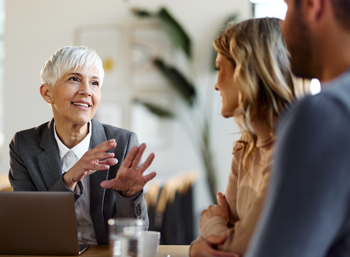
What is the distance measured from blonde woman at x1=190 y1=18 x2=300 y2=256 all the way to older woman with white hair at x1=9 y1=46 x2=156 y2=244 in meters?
0.51

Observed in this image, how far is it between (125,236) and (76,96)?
0.90 meters

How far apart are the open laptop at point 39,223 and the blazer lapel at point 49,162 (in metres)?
0.43

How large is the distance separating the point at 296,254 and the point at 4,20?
4489 millimetres

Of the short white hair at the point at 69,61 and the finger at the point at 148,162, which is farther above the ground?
the short white hair at the point at 69,61

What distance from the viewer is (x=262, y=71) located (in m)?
1.04

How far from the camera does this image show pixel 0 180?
2.95m

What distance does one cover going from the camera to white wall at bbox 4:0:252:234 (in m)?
3.77

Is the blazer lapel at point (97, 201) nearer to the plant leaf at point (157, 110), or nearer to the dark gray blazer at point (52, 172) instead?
the dark gray blazer at point (52, 172)

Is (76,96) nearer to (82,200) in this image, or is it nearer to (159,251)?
(82,200)

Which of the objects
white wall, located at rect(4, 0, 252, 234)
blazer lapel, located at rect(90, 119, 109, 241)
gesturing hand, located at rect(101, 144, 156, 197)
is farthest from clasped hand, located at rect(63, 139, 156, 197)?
white wall, located at rect(4, 0, 252, 234)

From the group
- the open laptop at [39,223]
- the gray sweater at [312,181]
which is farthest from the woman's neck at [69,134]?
the gray sweater at [312,181]

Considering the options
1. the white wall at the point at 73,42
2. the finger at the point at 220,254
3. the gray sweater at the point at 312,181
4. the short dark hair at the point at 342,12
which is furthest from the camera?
the white wall at the point at 73,42

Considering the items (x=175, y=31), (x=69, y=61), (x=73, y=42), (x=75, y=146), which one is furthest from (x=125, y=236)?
(x=73, y=42)

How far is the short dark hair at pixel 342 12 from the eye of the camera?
597mm
